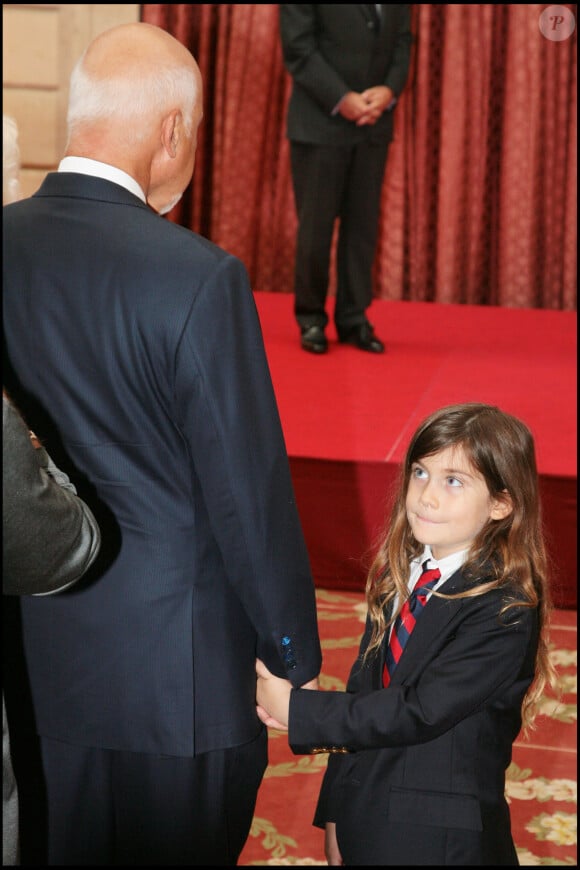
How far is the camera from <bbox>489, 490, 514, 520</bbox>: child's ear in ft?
4.43

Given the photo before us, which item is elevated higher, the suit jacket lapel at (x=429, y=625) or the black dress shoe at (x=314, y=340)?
the suit jacket lapel at (x=429, y=625)

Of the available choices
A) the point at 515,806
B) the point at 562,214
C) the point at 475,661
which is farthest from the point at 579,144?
the point at 475,661

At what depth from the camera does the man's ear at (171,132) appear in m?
1.21

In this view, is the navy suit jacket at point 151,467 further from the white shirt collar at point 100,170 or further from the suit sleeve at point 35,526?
the suit sleeve at point 35,526

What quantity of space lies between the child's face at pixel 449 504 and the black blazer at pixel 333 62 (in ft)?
8.14

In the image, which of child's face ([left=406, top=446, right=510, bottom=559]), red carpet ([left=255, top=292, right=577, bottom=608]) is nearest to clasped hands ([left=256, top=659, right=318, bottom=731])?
child's face ([left=406, top=446, right=510, bottom=559])

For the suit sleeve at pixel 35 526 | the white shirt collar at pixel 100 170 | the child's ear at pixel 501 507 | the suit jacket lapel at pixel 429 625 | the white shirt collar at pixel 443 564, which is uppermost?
the white shirt collar at pixel 100 170

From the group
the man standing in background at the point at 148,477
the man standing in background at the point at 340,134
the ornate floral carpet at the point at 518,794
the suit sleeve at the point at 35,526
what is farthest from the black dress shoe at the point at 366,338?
the suit sleeve at the point at 35,526

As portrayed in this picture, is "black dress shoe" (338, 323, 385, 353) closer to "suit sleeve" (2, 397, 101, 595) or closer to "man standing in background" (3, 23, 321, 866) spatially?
"man standing in background" (3, 23, 321, 866)

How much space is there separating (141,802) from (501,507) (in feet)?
1.81

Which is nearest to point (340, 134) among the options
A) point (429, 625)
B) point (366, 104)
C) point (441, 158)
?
point (366, 104)

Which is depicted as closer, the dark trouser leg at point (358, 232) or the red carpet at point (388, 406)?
the red carpet at point (388, 406)

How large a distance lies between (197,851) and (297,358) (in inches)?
98.1

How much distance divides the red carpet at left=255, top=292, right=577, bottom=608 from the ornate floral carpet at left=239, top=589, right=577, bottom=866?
339 millimetres
